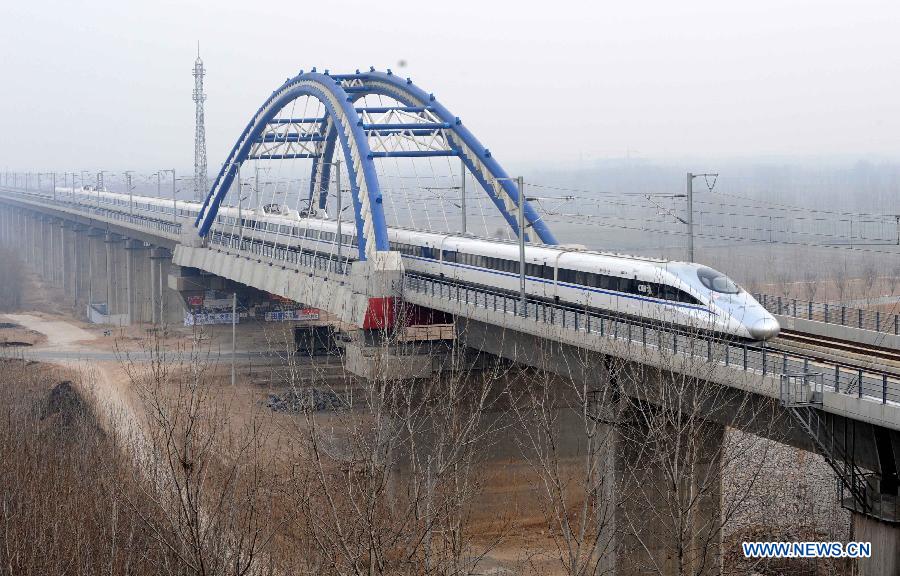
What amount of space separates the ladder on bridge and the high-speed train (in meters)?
5.76

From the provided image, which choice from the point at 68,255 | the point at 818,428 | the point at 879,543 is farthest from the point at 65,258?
the point at 879,543

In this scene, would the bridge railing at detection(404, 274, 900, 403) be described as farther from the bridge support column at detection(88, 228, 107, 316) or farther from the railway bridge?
the bridge support column at detection(88, 228, 107, 316)

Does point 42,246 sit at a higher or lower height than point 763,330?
lower

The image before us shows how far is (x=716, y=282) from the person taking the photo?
3222 cm

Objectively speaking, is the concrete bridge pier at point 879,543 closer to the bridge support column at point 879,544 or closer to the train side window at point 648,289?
the bridge support column at point 879,544

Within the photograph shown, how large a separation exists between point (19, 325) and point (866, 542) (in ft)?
284

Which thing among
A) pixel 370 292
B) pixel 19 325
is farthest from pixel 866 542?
pixel 19 325

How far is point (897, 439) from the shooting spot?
898 inches

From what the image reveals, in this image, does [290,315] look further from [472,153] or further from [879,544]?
[879,544]

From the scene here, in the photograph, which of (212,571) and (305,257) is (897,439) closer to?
(212,571)

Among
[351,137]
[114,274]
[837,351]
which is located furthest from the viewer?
[114,274]

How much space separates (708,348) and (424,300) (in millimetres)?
17514

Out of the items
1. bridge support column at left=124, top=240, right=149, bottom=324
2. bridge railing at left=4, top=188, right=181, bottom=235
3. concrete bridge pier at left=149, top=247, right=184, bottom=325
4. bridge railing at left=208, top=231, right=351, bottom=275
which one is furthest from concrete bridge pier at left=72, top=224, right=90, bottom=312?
bridge railing at left=208, top=231, right=351, bottom=275

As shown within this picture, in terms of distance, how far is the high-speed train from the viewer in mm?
30906
